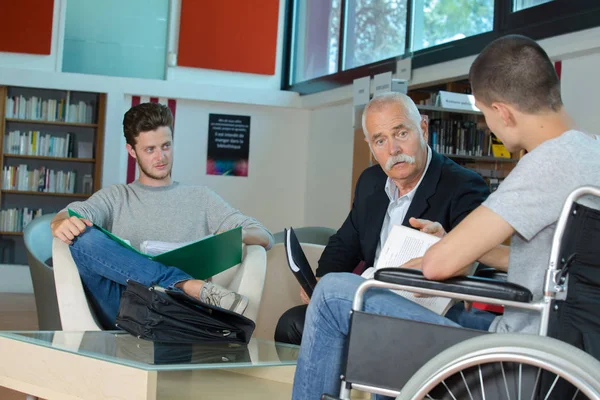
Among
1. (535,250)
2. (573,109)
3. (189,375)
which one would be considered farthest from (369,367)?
(573,109)

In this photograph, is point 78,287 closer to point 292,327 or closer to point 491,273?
point 292,327

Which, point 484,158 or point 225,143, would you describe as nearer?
point 484,158

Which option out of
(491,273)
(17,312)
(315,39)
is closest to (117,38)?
(315,39)

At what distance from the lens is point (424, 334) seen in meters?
1.69

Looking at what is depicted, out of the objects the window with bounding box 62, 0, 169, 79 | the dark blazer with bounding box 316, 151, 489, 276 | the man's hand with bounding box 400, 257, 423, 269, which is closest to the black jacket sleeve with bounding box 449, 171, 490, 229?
the dark blazer with bounding box 316, 151, 489, 276

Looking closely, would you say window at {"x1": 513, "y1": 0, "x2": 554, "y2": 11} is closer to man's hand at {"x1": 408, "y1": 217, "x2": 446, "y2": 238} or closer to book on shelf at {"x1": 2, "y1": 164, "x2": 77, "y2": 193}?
man's hand at {"x1": 408, "y1": 217, "x2": 446, "y2": 238}

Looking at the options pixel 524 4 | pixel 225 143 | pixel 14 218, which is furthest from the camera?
pixel 225 143

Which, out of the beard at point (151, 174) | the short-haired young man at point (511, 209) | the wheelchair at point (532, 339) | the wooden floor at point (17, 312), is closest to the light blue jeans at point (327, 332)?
the short-haired young man at point (511, 209)

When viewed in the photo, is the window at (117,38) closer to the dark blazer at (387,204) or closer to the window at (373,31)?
the window at (373,31)

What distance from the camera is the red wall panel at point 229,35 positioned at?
858cm

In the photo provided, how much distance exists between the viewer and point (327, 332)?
185 cm

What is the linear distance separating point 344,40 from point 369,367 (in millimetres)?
6629

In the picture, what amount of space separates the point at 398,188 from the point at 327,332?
3.28 feet

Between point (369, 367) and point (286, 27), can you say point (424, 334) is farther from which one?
point (286, 27)
